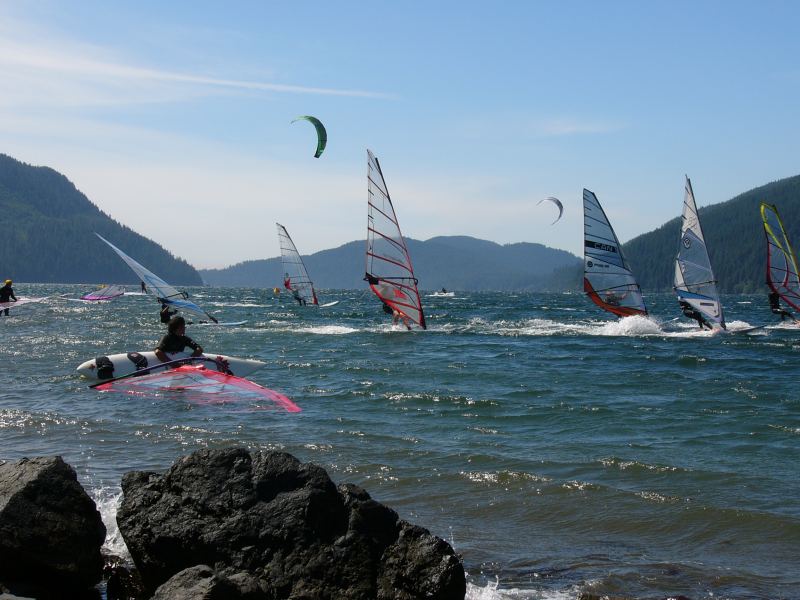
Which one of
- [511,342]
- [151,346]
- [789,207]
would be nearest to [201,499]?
[151,346]

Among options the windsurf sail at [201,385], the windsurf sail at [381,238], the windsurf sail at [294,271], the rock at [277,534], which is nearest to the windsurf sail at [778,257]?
the windsurf sail at [381,238]

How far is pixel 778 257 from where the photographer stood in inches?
1101

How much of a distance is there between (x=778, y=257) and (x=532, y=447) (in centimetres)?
2152

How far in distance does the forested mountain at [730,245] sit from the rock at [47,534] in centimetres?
14945

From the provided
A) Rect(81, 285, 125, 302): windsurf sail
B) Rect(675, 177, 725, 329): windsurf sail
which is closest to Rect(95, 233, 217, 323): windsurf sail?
Rect(675, 177, 725, 329): windsurf sail

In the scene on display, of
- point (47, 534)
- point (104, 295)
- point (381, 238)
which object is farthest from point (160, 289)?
point (104, 295)

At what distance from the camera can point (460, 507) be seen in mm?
Answer: 7527

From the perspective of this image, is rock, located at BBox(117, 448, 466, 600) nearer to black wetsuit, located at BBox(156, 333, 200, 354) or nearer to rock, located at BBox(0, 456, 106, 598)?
rock, located at BBox(0, 456, 106, 598)

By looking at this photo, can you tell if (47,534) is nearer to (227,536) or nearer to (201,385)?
(227,536)

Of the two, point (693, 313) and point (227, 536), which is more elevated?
point (693, 313)

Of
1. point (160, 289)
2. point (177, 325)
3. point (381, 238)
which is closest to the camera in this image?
point (177, 325)

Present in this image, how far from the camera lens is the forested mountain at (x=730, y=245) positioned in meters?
155

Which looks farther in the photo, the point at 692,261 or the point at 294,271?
the point at 294,271

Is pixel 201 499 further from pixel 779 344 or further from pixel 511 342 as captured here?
pixel 779 344
